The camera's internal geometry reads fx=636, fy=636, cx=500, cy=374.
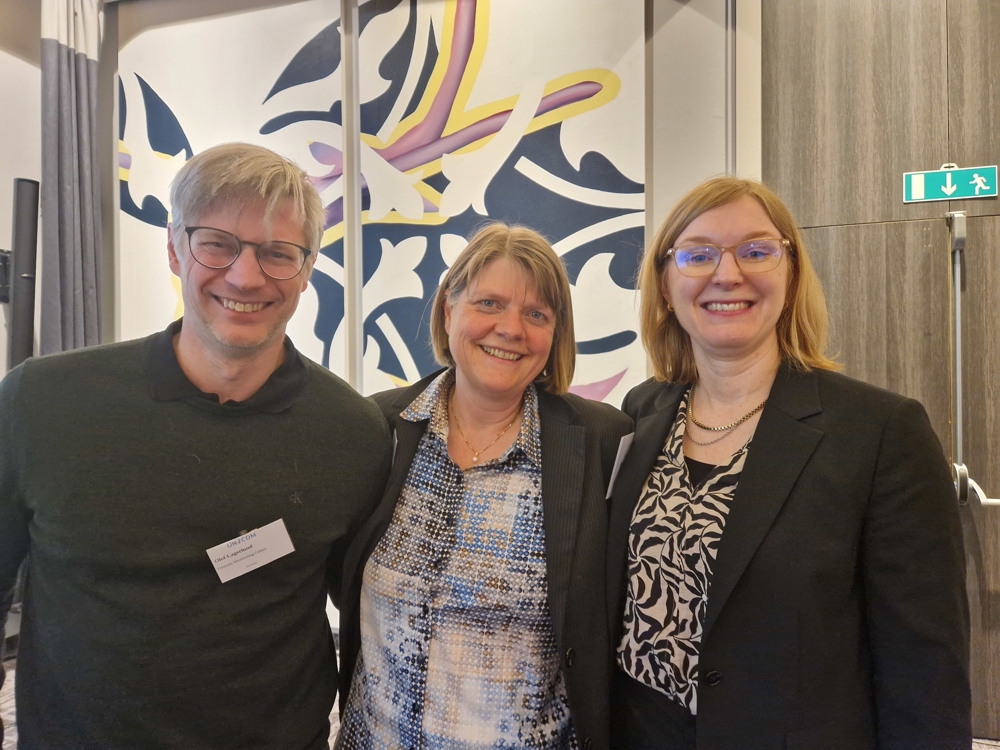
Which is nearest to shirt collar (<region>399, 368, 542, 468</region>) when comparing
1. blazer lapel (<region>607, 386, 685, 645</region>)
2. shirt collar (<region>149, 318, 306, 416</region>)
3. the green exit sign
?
blazer lapel (<region>607, 386, 685, 645</region>)

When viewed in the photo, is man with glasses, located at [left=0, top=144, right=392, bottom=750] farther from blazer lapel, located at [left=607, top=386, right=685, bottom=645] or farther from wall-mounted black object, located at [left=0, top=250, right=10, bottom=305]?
wall-mounted black object, located at [left=0, top=250, right=10, bottom=305]

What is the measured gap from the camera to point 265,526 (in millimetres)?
1365

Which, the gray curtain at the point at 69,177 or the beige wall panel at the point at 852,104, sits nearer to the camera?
the beige wall panel at the point at 852,104

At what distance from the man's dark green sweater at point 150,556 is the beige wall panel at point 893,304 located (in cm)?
250

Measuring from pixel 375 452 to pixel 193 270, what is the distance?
59 centimetres

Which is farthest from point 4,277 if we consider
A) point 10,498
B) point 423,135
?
point 10,498

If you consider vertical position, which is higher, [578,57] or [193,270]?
[578,57]

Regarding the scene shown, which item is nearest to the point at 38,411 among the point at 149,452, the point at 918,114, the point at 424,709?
the point at 149,452

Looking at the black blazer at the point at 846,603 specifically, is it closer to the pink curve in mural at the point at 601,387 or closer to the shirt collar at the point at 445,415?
the shirt collar at the point at 445,415

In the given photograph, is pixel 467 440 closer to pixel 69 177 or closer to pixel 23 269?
pixel 23 269

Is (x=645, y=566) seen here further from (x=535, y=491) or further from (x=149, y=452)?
(x=149, y=452)

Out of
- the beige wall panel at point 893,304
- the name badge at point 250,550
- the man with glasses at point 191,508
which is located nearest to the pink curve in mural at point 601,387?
the beige wall panel at point 893,304

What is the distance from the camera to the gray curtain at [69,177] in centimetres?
350

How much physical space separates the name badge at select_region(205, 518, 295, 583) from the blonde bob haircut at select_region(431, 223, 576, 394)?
74 centimetres
